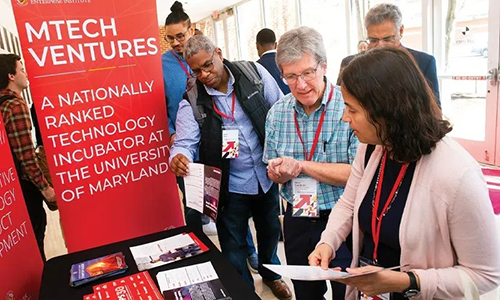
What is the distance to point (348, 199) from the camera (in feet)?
4.30

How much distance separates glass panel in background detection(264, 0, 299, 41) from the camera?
8.37m

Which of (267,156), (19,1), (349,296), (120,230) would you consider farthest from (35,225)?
(349,296)

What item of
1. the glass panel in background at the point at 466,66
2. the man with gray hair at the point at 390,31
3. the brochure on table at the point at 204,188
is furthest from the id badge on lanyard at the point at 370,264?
the glass panel in background at the point at 466,66

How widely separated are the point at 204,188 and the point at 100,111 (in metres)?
0.73

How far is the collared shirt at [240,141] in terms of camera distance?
1.84 meters

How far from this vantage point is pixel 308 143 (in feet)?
4.94

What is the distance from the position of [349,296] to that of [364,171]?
457 millimetres

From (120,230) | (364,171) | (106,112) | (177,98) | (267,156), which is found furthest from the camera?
(177,98)

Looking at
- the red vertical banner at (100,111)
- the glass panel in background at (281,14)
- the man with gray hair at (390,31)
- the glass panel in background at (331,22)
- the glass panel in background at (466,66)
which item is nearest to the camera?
the red vertical banner at (100,111)

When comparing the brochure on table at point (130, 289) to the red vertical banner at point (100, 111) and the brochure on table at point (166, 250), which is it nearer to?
the brochure on table at point (166, 250)

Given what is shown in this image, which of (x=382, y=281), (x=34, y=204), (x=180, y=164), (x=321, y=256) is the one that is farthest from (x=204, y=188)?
(x=34, y=204)

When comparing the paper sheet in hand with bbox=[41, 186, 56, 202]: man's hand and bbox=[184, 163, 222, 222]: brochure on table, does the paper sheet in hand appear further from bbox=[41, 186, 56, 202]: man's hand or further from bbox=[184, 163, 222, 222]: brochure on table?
bbox=[41, 186, 56, 202]: man's hand

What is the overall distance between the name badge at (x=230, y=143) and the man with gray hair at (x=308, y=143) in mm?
227

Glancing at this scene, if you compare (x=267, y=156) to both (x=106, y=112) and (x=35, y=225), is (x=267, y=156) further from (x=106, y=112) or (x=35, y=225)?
(x=35, y=225)
